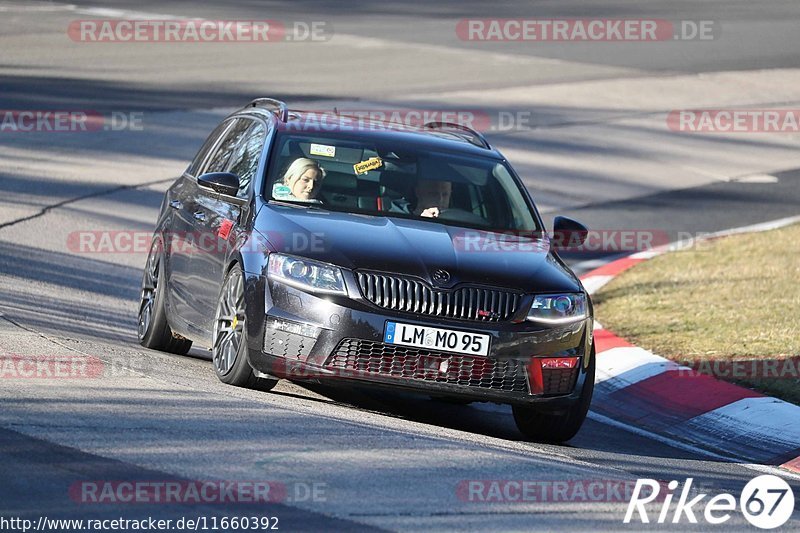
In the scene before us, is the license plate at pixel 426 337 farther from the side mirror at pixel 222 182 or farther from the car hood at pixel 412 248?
the side mirror at pixel 222 182

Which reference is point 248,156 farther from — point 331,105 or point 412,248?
point 331,105

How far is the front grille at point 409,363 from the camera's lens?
309 inches

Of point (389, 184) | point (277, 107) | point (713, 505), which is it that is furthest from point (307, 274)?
point (713, 505)

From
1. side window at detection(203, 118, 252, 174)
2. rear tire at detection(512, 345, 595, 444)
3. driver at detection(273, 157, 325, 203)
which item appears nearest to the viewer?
rear tire at detection(512, 345, 595, 444)

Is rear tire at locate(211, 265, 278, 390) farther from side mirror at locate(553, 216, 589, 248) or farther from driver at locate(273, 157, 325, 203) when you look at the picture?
side mirror at locate(553, 216, 589, 248)

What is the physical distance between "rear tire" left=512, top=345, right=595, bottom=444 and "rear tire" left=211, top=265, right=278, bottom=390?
148 centimetres

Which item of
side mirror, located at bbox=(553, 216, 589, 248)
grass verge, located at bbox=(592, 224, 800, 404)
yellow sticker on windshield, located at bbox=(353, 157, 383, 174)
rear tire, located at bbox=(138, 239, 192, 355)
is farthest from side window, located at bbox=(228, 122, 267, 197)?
grass verge, located at bbox=(592, 224, 800, 404)

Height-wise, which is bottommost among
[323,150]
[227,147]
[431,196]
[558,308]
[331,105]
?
[331,105]

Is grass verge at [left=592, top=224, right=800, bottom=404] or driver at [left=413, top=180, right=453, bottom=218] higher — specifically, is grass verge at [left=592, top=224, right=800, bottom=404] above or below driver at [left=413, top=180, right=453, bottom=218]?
below

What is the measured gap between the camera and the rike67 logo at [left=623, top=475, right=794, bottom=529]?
6.51m

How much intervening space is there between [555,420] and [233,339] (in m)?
1.89

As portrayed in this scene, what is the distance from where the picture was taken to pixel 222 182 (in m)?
8.91

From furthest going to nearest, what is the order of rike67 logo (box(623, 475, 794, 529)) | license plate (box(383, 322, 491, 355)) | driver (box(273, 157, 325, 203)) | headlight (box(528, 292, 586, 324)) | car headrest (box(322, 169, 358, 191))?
1. car headrest (box(322, 169, 358, 191))
2. driver (box(273, 157, 325, 203))
3. headlight (box(528, 292, 586, 324))
4. license plate (box(383, 322, 491, 355))
5. rike67 logo (box(623, 475, 794, 529))

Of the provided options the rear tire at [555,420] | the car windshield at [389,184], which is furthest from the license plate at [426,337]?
the car windshield at [389,184]
